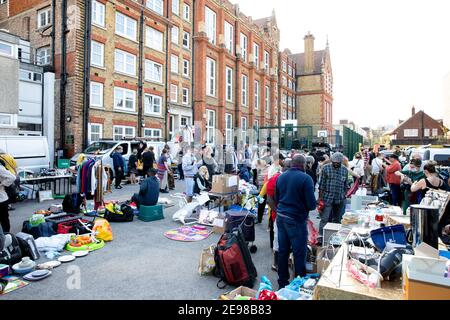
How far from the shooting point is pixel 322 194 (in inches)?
259

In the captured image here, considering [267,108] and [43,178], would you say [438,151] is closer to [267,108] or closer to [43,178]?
[43,178]

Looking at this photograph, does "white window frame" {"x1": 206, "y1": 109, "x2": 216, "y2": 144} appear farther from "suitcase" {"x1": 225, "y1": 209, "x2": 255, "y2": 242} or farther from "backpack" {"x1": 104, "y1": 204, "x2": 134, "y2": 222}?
"suitcase" {"x1": 225, "y1": 209, "x2": 255, "y2": 242}

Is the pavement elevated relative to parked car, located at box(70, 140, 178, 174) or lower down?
lower down

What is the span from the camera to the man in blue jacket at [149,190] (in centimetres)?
866

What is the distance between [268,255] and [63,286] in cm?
380

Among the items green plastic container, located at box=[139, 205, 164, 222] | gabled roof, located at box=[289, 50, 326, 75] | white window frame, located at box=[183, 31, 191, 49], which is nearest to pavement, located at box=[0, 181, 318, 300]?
green plastic container, located at box=[139, 205, 164, 222]

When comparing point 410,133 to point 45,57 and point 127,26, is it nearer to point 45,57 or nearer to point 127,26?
point 127,26

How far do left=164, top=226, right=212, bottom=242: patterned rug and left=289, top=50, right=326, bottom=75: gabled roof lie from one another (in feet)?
166

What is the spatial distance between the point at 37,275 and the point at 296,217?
4.37 metres

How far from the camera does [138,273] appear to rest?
514 cm

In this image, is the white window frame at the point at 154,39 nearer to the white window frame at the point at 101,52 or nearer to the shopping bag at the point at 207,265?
the white window frame at the point at 101,52

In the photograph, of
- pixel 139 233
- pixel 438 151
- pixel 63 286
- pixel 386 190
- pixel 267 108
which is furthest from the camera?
pixel 267 108

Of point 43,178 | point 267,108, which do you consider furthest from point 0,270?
point 267,108

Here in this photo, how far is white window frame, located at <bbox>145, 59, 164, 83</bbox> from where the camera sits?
22.3 meters
